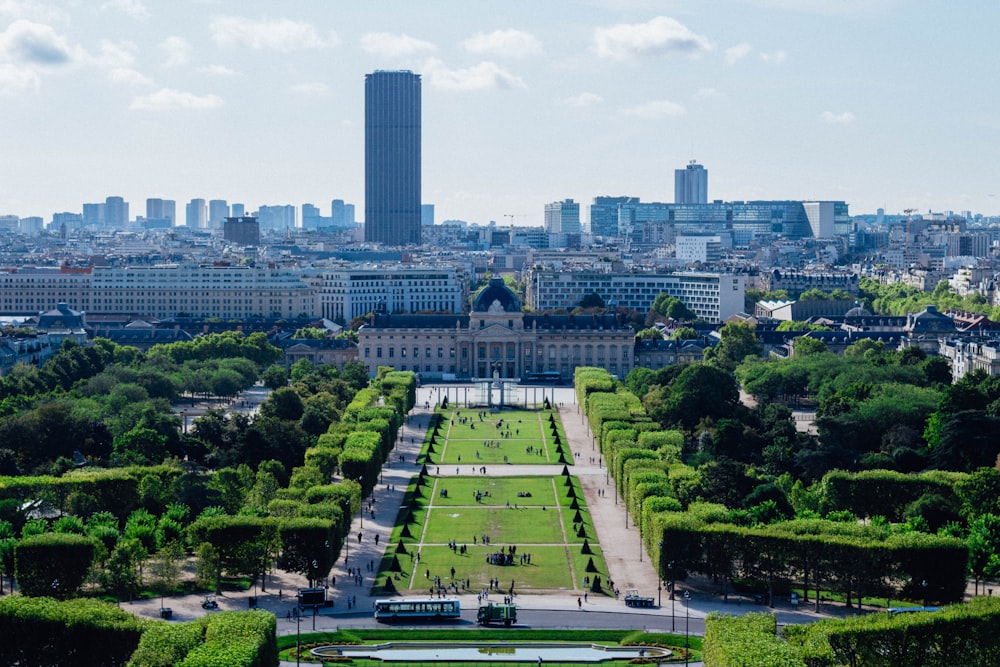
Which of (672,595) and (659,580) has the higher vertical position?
(672,595)

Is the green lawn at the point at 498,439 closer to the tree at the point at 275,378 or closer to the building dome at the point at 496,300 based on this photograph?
the tree at the point at 275,378

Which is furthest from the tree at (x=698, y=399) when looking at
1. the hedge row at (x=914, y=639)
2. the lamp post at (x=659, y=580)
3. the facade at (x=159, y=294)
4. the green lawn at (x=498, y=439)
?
the facade at (x=159, y=294)

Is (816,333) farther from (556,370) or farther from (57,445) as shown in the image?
(57,445)

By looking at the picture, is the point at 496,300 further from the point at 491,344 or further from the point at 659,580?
the point at 659,580

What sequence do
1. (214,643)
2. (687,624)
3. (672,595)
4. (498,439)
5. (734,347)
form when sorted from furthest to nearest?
(734,347) < (498,439) < (672,595) < (687,624) < (214,643)

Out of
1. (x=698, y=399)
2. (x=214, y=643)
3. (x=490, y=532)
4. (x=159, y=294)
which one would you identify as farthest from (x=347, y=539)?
(x=159, y=294)

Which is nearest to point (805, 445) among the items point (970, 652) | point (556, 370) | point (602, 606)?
point (602, 606)

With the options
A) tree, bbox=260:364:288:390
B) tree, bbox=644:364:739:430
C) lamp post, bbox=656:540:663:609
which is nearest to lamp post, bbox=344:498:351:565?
lamp post, bbox=656:540:663:609
